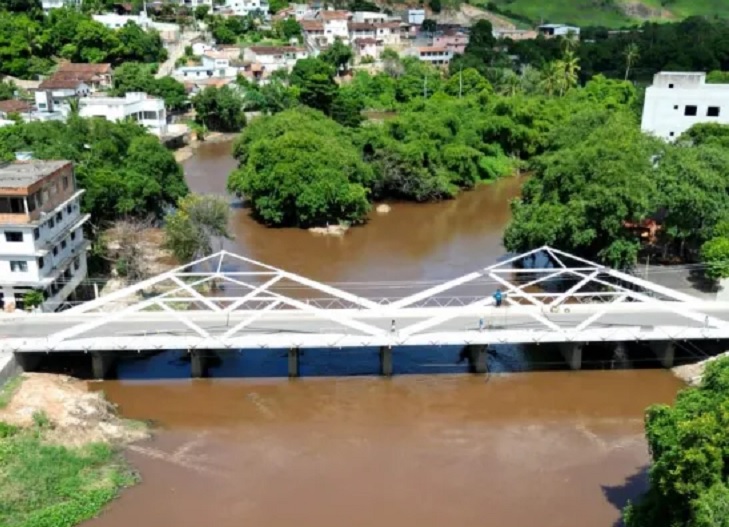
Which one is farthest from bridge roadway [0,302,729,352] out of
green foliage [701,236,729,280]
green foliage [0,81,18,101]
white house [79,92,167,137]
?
green foliage [0,81,18,101]

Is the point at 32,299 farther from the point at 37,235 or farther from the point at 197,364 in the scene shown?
the point at 197,364

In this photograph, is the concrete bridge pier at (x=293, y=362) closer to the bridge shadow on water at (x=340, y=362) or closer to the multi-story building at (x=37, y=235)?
the bridge shadow on water at (x=340, y=362)

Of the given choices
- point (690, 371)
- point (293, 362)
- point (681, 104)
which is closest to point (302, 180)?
point (293, 362)

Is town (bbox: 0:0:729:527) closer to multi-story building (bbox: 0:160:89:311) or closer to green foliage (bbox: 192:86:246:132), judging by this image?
multi-story building (bbox: 0:160:89:311)

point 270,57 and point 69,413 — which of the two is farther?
point 270,57

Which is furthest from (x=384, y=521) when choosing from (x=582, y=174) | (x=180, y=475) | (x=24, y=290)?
(x=582, y=174)

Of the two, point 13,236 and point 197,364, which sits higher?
point 13,236

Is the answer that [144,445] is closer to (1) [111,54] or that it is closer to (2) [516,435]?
(2) [516,435]
